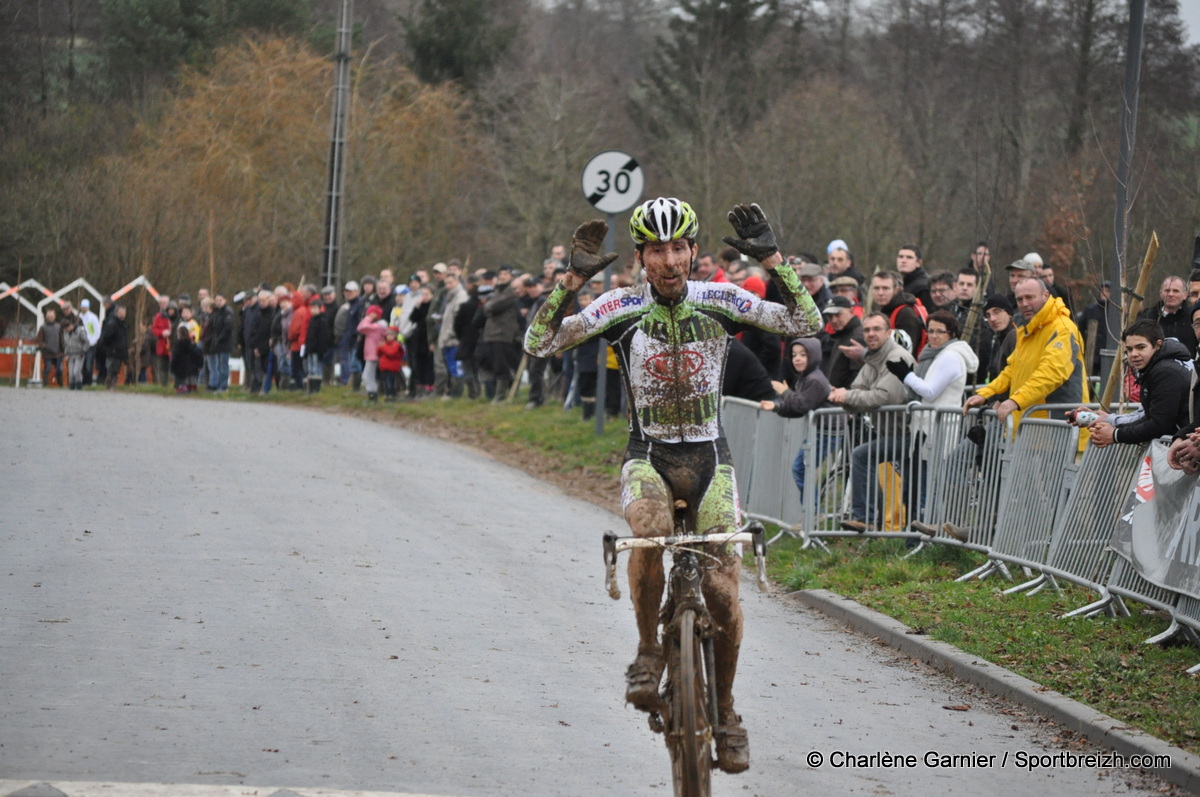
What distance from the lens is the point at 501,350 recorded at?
24.6 meters

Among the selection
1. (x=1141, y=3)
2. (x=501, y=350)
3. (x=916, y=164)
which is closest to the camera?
(x=1141, y=3)

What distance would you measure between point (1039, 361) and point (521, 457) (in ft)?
30.7

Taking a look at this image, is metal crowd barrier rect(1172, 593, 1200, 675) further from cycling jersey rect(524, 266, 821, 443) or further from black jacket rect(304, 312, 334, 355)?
black jacket rect(304, 312, 334, 355)

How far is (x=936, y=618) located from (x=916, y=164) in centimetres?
3007

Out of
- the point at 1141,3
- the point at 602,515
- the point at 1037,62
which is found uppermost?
the point at 1037,62

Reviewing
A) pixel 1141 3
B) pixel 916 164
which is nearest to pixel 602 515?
pixel 1141 3

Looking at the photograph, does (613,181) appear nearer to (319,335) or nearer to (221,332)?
(319,335)

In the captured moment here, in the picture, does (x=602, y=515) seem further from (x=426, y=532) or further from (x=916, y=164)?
(x=916, y=164)

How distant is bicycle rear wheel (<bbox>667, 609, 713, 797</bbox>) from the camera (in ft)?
18.5

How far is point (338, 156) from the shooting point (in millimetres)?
32812

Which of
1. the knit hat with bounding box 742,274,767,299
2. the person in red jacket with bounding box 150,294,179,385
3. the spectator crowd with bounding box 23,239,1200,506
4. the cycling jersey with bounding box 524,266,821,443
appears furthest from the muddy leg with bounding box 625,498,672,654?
the person in red jacket with bounding box 150,294,179,385

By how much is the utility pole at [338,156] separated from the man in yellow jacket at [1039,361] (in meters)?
21.9

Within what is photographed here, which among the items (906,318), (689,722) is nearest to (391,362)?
(906,318)

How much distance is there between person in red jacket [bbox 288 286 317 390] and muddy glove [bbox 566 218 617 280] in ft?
79.1
